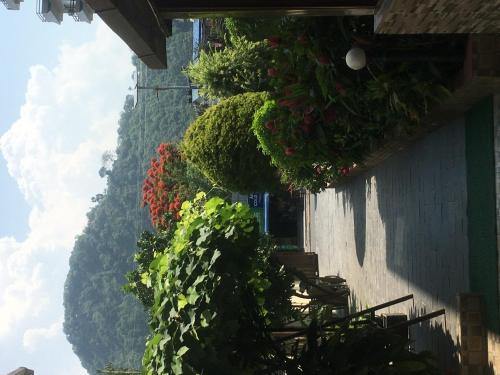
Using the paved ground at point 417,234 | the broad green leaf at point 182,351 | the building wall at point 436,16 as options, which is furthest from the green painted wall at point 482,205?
the broad green leaf at point 182,351

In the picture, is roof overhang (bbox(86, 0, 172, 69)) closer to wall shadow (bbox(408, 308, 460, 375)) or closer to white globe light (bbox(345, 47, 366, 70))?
white globe light (bbox(345, 47, 366, 70))

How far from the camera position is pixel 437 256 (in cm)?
735

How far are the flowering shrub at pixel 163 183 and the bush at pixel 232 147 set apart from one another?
21.7 feet

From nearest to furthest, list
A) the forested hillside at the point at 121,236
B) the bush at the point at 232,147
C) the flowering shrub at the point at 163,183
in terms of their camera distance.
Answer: the bush at the point at 232,147, the flowering shrub at the point at 163,183, the forested hillside at the point at 121,236

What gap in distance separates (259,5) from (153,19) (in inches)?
36.9

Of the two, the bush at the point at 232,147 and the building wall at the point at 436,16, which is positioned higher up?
the bush at the point at 232,147

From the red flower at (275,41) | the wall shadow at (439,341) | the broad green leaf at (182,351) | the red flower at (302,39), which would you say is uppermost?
the red flower at (275,41)

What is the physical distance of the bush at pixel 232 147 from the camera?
15047 mm

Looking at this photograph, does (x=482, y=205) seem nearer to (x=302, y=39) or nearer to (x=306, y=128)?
(x=302, y=39)

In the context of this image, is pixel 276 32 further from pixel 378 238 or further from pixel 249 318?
pixel 378 238

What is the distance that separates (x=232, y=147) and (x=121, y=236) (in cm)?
7149

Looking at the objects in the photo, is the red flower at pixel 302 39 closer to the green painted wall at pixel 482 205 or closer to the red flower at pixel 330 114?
the red flower at pixel 330 114

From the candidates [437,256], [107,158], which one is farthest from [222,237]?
[107,158]

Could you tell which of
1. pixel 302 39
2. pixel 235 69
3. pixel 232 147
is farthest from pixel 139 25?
pixel 235 69
